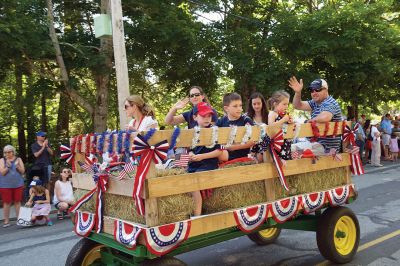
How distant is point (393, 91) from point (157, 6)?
14974 millimetres

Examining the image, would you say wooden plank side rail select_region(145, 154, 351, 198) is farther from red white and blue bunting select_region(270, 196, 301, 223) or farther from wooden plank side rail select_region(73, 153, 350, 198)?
red white and blue bunting select_region(270, 196, 301, 223)

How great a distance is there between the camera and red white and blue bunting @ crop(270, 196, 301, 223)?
13.7 ft

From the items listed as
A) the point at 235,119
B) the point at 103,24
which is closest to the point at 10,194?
the point at 103,24

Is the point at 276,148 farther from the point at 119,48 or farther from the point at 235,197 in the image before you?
the point at 119,48

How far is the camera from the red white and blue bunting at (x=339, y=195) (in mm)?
4732

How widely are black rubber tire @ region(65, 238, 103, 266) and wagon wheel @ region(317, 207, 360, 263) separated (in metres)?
2.48

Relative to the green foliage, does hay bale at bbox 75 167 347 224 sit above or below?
below

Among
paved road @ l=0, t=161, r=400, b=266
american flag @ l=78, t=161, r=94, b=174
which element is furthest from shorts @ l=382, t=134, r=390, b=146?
american flag @ l=78, t=161, r=94, b=174

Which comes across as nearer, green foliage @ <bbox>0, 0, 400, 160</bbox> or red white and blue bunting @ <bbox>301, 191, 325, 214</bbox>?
red white and blue bunting @ <bbox>301, 191, 325, 214</bbox>

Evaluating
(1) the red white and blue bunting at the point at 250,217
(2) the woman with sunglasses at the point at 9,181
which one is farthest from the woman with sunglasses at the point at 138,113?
(2) the woman with sunglasses at the point at 9,181

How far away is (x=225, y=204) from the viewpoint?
384cm

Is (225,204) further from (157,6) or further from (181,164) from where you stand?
(157,6)

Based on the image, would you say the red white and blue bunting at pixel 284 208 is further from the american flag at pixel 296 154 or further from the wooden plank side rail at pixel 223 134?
the wooden plank side rail at pixel 223 134

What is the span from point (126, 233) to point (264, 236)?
2882 millimetres
